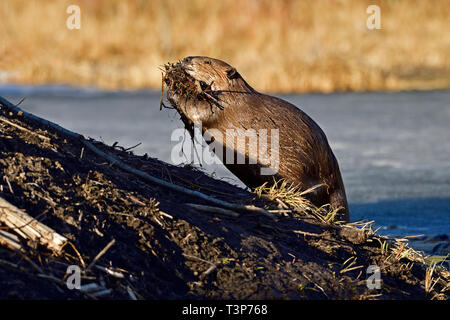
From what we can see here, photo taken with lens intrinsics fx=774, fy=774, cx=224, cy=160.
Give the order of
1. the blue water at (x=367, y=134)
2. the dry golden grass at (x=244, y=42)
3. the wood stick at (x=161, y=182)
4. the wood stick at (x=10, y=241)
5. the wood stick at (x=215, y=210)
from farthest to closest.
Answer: the dry golden grass at (x=244, y=42)
the blue water at (x=367, y=134)
the wood stick at (x=161, y=182)
the wood stick at (x=215, y=210)
the wood stick at (x=10, y=241)

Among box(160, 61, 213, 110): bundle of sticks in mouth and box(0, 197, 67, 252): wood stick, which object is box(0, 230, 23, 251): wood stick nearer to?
box(0, 197, 67, 252): wood stick

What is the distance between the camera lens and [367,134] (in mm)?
11797

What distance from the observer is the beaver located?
16.2ft

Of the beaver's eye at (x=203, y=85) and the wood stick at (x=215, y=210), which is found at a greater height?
the beaver's eye at (x=203, y=85)

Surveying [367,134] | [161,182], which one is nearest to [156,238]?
[161,182]

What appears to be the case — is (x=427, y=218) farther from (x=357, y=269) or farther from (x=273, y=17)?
(x=273, y=17)

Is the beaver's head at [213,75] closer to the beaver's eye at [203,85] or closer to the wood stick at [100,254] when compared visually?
the beaver's eye at [203,85]

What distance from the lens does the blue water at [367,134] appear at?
7.15m

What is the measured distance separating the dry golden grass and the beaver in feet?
41.2

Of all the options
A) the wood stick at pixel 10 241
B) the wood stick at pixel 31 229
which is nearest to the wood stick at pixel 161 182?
the wood stick at pixel 31 229

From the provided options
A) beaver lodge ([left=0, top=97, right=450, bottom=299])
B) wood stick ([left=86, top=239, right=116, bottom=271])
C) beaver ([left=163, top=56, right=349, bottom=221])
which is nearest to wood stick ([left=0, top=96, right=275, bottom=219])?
beaver lodge ([left=0, top=97, right=450, bottom=299])

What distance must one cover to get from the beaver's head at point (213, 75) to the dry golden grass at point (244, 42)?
495 inches

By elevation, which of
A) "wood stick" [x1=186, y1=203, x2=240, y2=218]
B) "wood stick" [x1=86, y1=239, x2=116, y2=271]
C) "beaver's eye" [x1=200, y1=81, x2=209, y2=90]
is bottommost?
"wood stick" [x1=86, y1=239, x2=116, y2=271]

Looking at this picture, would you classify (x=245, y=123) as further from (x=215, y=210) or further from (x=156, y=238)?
(x=156, y=238)
